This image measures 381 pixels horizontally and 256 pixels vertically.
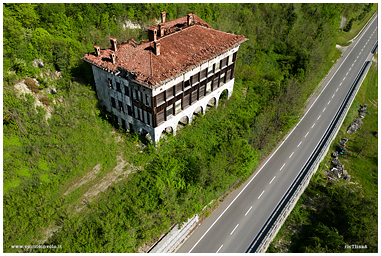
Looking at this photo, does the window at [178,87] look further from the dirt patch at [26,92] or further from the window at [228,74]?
the dirt patch at [26,92]

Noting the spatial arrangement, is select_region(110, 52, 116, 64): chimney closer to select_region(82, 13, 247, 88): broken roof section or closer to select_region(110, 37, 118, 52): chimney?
select_region(82, 13, 247, 88): broken roof section

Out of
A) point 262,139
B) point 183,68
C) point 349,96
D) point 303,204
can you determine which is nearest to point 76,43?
point 183,68

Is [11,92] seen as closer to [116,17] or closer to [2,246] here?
[2,246]

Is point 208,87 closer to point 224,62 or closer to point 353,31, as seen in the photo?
point 224,62

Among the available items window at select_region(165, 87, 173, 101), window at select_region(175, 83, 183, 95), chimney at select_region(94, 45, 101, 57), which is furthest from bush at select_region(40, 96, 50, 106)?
window at select_region(175, 83, 183, 95)

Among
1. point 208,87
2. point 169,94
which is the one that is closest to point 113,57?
point 169,94

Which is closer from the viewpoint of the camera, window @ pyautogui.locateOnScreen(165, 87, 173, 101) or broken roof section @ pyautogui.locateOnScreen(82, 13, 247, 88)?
broken roof section @ pyautogui.locateOnScreen(82, 13, 247, 88)

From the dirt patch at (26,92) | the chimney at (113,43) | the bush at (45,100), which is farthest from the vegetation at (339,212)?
the bush at (45,100)
